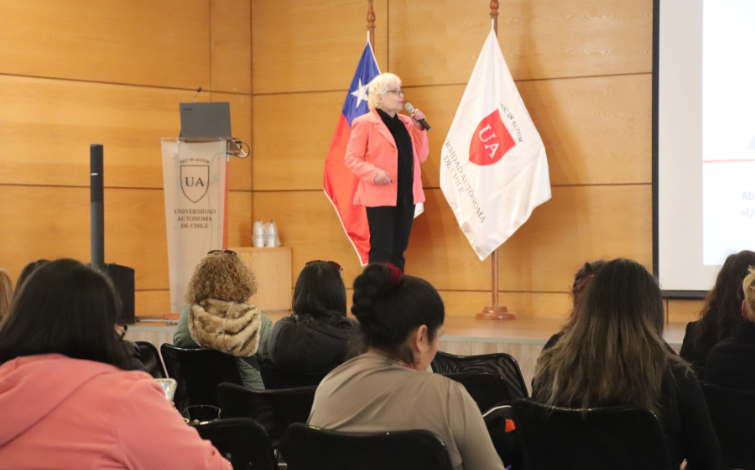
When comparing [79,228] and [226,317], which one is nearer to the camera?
[226,317]

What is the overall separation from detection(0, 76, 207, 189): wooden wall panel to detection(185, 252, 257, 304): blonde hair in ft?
10.7

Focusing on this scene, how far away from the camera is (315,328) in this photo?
2.61 m

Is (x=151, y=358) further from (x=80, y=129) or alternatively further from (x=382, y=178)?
(x=80, y=129)

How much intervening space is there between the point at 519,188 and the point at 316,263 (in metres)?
2.90

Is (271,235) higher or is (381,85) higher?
(381,85)

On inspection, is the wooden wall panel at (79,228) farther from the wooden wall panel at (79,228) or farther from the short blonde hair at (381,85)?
the short blonde hair at (381,85)

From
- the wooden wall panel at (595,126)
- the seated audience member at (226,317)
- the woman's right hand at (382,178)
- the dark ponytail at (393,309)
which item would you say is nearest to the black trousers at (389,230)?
the woman's right hand at (382,178)

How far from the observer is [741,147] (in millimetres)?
5062

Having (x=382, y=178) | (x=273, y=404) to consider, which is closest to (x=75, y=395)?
(x=273, y=404)

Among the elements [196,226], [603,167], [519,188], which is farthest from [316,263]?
[603,167]

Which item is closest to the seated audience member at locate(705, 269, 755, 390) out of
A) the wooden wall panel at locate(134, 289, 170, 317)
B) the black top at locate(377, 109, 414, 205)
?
the black top at locate(377, 109, 414, 205)

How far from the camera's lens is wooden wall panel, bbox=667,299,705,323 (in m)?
5.33

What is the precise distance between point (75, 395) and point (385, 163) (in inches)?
152

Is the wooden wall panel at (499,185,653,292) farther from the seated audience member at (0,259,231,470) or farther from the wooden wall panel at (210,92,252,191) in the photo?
the seated audience member at (0,259,231,470)
